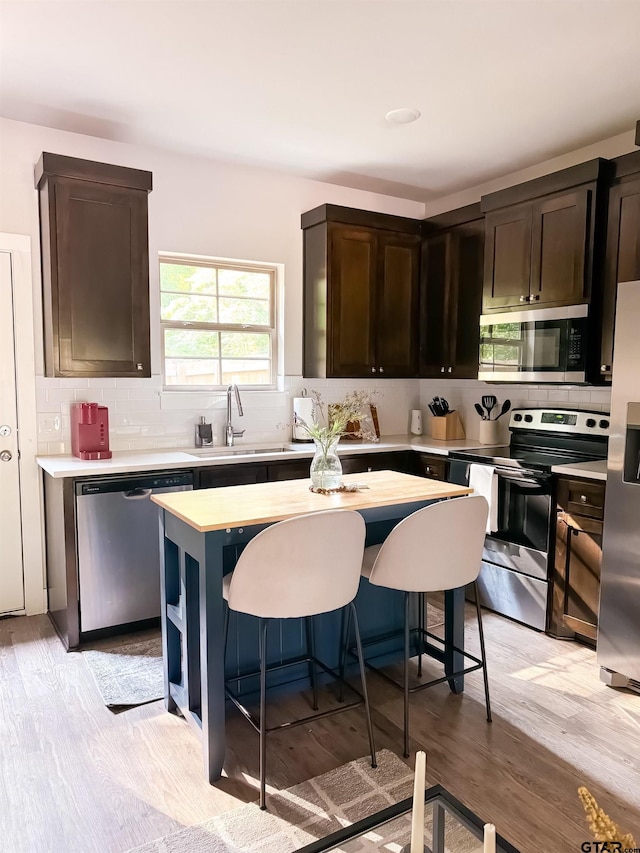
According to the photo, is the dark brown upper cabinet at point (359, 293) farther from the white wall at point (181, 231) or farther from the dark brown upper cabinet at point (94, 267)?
the dark brown upper cabinet at point (94, 267)

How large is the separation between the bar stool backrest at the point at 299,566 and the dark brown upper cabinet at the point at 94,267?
196 cm

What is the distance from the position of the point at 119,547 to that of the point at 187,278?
189 centimetres

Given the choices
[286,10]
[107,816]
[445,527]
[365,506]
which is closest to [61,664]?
[107,816]

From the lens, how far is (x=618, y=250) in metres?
3.29

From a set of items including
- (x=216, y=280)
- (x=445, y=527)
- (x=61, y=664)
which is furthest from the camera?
(x=216, y=280)

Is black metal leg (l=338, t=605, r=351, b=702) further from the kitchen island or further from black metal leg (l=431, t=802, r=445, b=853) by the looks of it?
black metal leg (l=431, t=802, r=445, b=853)

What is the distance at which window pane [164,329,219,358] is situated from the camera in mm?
4102

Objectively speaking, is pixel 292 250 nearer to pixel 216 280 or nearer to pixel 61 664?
pixel 216 280

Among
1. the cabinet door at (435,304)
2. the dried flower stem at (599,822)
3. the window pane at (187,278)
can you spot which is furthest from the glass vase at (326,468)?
the cabinet door at (435,304)

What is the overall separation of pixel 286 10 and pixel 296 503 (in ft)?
6.33

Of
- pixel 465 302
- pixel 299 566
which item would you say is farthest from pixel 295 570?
pixel 465 302

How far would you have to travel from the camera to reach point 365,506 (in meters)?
2.35

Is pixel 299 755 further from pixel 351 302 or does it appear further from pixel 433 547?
pixel 351 302

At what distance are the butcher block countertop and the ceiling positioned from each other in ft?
6.28
